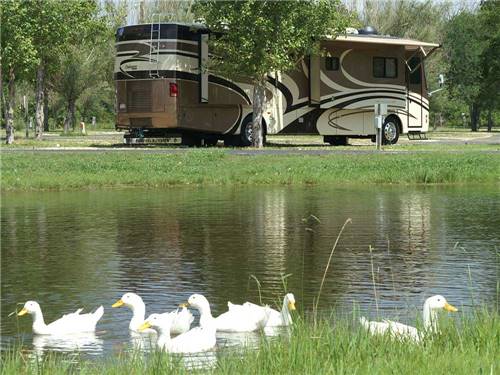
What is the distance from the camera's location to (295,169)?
108 feet

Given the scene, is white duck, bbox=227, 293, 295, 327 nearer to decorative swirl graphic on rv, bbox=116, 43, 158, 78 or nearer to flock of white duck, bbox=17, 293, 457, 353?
flock of white duck, bbox=17, 293, 457, 353

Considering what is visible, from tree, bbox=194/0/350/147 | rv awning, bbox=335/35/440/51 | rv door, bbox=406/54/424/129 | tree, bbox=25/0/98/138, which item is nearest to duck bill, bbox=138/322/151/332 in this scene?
tree, bbox=194/0/350/147

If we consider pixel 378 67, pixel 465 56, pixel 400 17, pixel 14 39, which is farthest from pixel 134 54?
pixel 465 56

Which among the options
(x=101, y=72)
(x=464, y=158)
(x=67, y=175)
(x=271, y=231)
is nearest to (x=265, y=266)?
(x=271, y=231)

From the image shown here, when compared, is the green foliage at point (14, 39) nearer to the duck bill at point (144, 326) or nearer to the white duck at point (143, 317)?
the white duck at point (143, 317)

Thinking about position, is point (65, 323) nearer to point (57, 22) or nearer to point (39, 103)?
point (57, 22)

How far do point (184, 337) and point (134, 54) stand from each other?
98.2ft

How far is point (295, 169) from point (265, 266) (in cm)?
1612

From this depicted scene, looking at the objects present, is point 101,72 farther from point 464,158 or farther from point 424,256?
point 424,256

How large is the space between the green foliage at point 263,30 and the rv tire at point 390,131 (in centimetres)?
435

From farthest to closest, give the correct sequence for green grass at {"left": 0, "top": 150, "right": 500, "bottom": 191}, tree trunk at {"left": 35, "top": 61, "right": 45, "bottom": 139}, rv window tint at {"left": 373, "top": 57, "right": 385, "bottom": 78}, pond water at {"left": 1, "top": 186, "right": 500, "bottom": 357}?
tree trunk at {"left": 35, "top": 61, "right": 45, "bottom": 139} → rv window tint at {"left": 373, "top": 57, "right": 385, "bottom": 78} → green grass at {"left": 0, "top": 150, "right": 500, "bottom": 191} → pond water at {"left": 1, "top": 186, "right": 500, "bottom": 357}

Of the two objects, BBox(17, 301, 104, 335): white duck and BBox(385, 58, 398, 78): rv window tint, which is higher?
BBox(385, 58, 398, 78): rv window tint

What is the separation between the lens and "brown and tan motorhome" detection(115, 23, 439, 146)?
4047 cm

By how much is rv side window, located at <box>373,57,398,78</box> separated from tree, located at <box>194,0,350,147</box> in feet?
8.53
